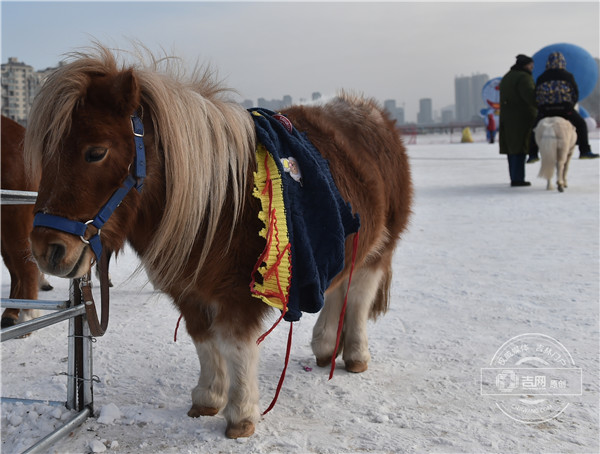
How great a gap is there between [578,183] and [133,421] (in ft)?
34.3

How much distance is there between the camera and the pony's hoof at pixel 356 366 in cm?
318

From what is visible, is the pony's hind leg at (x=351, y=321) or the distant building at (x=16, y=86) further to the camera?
the distant building at (x=16, y=86)

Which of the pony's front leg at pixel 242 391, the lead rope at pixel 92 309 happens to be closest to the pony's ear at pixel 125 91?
the lead rope at pixel 92 309

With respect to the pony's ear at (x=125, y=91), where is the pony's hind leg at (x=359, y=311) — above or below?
below

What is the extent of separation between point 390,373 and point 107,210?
2018 millimetres

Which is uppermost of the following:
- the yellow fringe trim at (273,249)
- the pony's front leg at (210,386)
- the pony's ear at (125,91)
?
the pony's ear at (125,91)

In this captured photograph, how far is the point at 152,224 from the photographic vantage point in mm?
2182

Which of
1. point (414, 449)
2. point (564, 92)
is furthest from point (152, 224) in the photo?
point (564, 92)

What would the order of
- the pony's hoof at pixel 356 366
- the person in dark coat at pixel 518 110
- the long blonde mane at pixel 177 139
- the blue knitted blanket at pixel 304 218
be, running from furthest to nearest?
the person in dark coat at pixel 518 110 → the pony's hoof at pixel 356 366 → the blue knitted blanket at pixel 304 218 → the long blonde mane at pixel 177 139

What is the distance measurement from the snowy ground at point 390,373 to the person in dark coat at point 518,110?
4.81 m

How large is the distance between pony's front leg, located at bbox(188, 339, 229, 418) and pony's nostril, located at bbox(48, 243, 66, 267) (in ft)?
3.17

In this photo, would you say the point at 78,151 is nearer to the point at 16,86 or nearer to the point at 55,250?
the point at 55,250

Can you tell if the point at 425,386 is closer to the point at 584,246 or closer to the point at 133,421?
the point at 133,421

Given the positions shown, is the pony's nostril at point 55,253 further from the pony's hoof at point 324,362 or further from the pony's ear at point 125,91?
the pony's hoof at point 324,362
